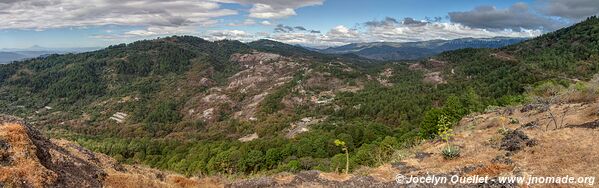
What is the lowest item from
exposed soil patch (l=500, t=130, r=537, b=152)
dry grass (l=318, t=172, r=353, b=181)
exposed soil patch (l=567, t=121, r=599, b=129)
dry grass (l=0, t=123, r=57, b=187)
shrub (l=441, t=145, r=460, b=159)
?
dry grass (l=318, t=172, r=353, b=181)

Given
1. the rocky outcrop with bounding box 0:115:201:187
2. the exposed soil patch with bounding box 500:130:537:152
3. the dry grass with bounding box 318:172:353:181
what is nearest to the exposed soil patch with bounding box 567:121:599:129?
the exposed soil patch with bounding box 500:130:537:152

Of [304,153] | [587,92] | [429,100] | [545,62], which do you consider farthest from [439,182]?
[545,62]

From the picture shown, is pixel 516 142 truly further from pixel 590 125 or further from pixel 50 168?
pixel 50 168

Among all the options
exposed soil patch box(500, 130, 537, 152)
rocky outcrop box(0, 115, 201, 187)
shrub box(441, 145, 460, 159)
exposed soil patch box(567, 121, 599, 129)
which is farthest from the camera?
exposed soil patch box(567, 121, 599, 129)

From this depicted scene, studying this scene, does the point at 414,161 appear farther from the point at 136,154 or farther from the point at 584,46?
the point at 584,46

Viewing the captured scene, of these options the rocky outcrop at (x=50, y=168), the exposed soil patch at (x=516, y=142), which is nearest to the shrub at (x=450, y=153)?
the exposed soil patch at (x=516, y=142)

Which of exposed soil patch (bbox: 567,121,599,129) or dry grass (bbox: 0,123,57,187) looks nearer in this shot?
dry grass (bbox: 0,123,57,187)

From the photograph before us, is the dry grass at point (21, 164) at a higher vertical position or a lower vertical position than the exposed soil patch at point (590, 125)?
higher

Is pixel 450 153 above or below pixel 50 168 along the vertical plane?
below

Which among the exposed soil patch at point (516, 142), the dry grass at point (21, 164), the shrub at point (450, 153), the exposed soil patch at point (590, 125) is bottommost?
the shrub at point (450, 153)

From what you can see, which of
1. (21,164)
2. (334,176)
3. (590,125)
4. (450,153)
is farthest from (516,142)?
(21,164)

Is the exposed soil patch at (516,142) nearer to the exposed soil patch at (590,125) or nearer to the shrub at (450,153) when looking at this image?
the shrub at (450,153)

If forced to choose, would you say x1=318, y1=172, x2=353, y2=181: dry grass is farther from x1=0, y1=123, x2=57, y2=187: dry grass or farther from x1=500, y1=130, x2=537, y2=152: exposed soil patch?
x1=0, y1=123, x2=57, y2=187: dry grass
